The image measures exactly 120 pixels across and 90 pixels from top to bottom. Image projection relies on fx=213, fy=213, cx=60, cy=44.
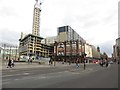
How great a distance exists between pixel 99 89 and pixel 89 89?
58 centimetres

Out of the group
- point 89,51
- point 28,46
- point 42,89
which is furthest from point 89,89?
point 89,51

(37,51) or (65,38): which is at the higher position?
(65,38)

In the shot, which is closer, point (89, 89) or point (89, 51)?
point (89, 89)

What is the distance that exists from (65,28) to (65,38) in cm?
892

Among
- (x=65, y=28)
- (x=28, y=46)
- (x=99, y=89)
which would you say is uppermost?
(x=65, y=28)

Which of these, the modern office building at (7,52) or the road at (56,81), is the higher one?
the modern office building at (7,52)

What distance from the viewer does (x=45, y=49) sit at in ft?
544

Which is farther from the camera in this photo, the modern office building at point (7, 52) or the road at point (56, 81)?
the modern office building at point (7, 52)

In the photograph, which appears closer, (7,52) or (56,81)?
(56,81)

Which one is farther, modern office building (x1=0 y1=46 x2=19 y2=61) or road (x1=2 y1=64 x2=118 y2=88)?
modern office building (x1=0 y1=46 x2=19 y2=61)

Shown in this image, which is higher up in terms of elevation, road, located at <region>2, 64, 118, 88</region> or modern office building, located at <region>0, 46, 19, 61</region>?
modern office building, located at <region>0, 46, 19, 61</region>

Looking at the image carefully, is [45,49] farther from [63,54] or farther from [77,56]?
[77,56]

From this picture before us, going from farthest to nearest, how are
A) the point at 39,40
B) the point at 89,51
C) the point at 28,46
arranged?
the point at 89,51 < the point at 39,40 < the point at 28,46

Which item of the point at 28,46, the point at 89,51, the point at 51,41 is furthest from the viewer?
the point at 51,41
